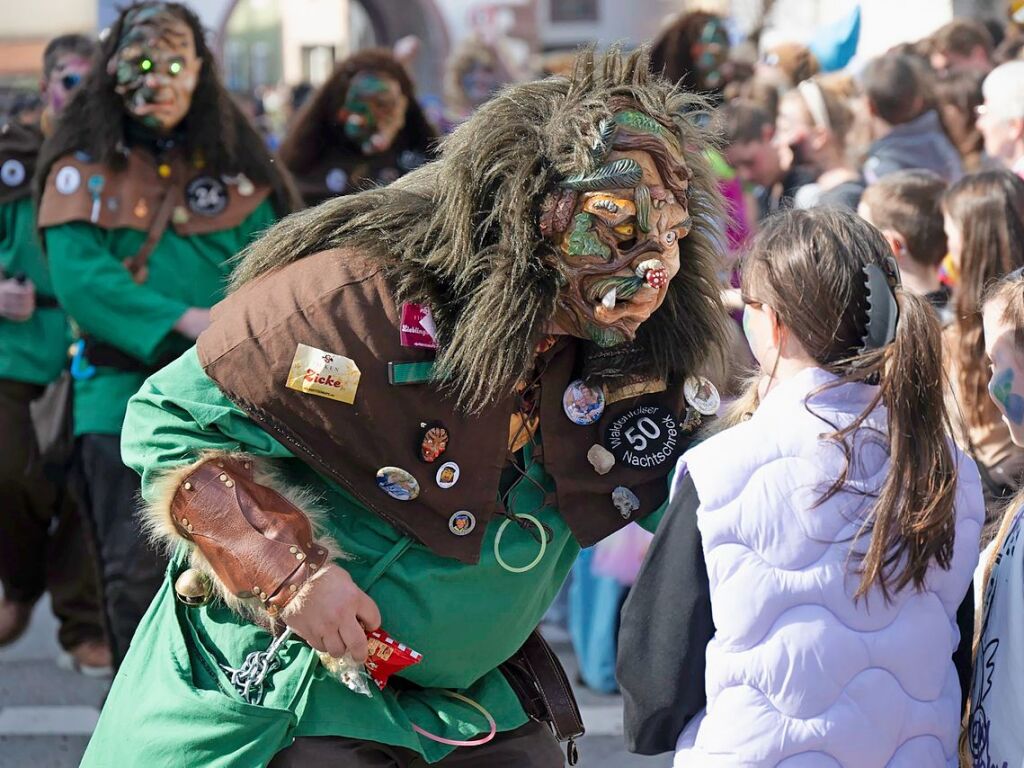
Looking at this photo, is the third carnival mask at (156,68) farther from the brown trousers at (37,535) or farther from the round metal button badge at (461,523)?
the round metal button badge at (461,523)

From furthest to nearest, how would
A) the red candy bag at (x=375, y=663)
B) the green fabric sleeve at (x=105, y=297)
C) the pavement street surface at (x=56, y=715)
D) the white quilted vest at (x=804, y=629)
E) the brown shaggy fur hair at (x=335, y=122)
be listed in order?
1. the brown shaggy fur hair at (x=335, y=122)
2. the pavement street surface at (x=56, y=715)
3. the green fabric sleeve at (x=105, y=297)
4. the red candy bag at (x=375, y=663)
5. the white quilted vest at (x=804, y=629)

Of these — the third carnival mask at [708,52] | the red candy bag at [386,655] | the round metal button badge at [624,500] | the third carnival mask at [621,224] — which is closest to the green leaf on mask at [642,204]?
the third carnival mask at [621,224]

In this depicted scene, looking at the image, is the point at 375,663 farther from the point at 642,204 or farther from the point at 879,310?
the point at 879,310

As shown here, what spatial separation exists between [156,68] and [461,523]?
225 centimetres

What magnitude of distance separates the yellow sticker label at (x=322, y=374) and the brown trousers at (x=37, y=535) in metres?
2.77

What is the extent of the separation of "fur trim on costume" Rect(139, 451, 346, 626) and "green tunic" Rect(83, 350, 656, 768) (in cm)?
2

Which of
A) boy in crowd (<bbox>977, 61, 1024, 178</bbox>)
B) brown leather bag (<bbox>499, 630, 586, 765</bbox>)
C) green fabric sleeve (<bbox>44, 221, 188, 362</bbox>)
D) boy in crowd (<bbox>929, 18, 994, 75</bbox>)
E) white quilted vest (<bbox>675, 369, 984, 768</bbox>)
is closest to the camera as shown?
white quilted vest (<bbox>675, 369, 984, 768</bbox>)

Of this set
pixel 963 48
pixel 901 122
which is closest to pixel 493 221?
pixel 901 122

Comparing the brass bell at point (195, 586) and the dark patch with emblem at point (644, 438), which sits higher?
the dark patch with emblem at point (644, 438)

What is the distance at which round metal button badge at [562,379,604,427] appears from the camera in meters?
2.38

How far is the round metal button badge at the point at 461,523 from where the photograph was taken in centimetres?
226

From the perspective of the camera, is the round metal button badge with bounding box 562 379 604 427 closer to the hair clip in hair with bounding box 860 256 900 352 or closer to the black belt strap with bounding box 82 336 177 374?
the hair clip in hair with bounding box 860 256 900 352

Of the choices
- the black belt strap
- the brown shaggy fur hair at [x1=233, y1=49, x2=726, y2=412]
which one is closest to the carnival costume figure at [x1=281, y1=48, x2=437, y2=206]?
the black belt strap

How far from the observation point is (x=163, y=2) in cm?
417
